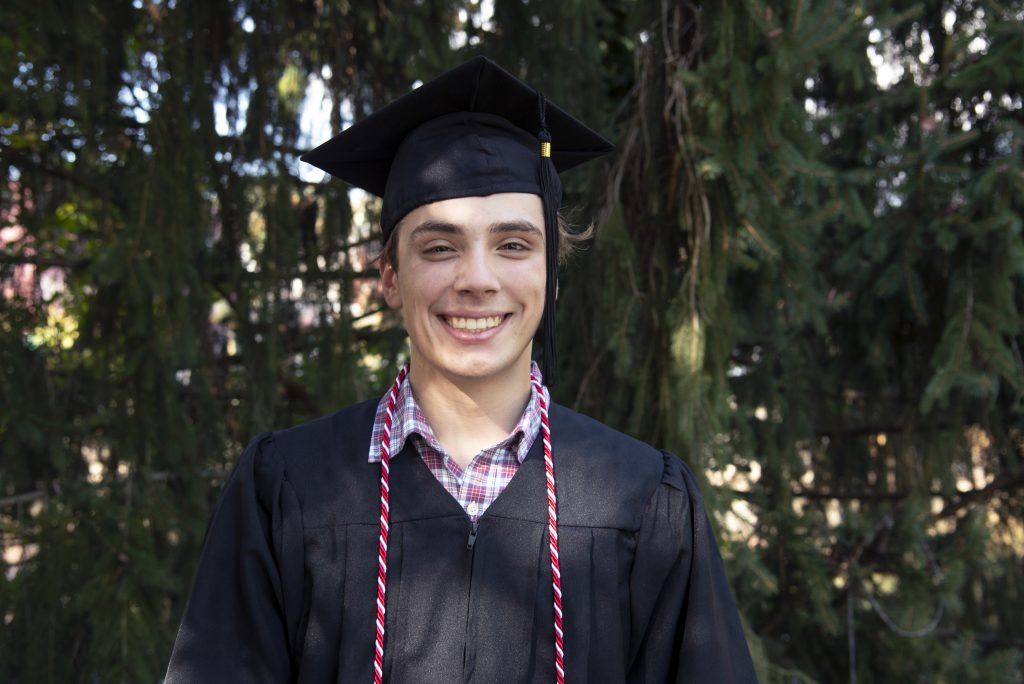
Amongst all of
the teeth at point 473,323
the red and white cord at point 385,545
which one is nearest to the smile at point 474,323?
the teeth at point 473,323

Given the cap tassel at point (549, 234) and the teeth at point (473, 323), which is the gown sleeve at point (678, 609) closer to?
the cap tassel at point (549, 234)

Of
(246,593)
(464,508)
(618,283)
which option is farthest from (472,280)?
(618,283)

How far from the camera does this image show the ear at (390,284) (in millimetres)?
1964

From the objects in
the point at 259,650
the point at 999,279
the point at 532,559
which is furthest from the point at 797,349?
the point at 259,650

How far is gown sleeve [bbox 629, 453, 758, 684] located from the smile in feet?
1.55

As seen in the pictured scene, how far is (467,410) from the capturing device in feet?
6.14

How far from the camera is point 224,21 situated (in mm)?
3947

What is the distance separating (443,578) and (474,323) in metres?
0.47

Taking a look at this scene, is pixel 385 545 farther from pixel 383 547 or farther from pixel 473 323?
pixel 473 323

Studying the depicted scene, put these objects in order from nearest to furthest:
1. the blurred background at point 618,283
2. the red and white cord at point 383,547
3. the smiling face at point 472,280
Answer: the red and white cord at point 383,547 → the smiling face at point 472,280 → the blurred background at point 618,283

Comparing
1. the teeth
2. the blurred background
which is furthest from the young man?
the blurred background

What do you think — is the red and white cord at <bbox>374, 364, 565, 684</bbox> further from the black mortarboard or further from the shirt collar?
the black mortarboard

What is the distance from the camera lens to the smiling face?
5.85ft

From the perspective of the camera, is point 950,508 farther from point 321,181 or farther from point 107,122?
point 107,122
